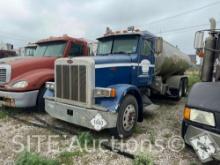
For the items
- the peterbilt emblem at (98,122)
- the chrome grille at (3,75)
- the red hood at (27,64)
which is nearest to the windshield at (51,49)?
the red hood at (27,64)

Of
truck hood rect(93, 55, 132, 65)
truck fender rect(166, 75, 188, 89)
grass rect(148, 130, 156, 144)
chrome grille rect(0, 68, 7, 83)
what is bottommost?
grass rect(148, 130, 156, 144)

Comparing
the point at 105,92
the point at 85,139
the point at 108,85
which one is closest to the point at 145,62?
the point at 108,85

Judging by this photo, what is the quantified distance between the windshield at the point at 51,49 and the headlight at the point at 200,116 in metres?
4.74

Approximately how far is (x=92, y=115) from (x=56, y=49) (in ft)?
11.7

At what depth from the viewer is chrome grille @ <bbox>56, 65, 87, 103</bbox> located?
14.2 feet

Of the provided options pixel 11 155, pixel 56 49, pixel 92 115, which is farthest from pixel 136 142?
pixel 56 49

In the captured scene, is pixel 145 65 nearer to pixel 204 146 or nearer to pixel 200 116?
pixel 200 116

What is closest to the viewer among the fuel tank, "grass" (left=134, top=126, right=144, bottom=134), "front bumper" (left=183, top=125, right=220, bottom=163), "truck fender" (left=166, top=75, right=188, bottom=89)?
"front bumper" (left=183, top=125, right=220, bottom=163)

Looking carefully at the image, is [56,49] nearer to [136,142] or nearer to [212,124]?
[136,142]

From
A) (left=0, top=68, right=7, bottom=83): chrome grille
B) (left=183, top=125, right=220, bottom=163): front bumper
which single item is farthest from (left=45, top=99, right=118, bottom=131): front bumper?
(left=0, top=68, right=7, bottom=83): chrome grille

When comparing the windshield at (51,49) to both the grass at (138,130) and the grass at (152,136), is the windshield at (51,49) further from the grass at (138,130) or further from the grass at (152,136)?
the grass at (152,136)

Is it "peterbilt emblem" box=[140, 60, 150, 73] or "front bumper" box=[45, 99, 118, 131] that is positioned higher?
"peterbilt emblem" box=[140, 60, 150, 73]

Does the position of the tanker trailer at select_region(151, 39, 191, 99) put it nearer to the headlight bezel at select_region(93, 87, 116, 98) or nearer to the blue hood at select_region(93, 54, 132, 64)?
the blue hood at select_region(93, 54, 132, 64)

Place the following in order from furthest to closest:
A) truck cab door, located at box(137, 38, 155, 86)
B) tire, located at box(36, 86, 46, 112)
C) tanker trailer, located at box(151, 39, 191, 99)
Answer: tanker trailer, located at box(151, 39, 191, 99)
tire, located at box(36, 86, 46, 112)
truck cab door, located at box(137, 38, 155, 86)
